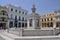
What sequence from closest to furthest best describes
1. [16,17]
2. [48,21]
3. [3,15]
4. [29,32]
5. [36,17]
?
1. [29,32]
2. [36,17]
3. [3,15]
4. [16,17]
5. [48,21]

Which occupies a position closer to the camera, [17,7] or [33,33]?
[33,33]

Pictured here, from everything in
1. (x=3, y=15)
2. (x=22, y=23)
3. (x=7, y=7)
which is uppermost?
(x=7, y=7)

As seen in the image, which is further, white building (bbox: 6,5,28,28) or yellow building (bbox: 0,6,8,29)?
white building (bbox: 6,5,28,28)

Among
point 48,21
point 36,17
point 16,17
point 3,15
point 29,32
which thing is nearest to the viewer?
point 29,32

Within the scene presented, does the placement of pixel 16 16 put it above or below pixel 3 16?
below

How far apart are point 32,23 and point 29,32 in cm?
829

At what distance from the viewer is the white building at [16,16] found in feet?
156

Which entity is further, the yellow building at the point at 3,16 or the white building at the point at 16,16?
the white building at the point at 16,16

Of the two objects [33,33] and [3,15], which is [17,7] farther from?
[33,33]

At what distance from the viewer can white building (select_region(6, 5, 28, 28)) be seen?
47.5 metres

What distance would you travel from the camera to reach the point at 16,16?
49.9 meters

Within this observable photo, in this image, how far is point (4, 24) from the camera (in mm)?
46188

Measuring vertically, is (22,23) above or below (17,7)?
below

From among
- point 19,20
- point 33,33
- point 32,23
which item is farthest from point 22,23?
point 33,33
